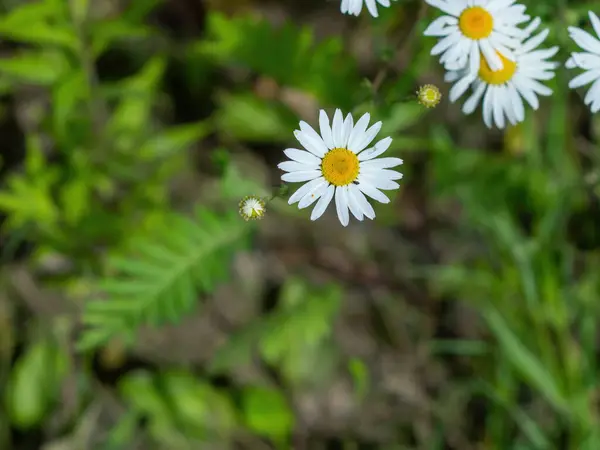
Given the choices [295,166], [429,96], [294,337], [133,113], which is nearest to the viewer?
[295,166]

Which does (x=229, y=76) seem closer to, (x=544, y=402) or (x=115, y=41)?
(x=115, y=41)

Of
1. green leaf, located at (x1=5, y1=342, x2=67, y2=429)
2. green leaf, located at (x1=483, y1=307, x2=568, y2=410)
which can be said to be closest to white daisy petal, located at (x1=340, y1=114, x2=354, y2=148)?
green leaf, located at (x1=483, y1=307, x2=568, y2=410)

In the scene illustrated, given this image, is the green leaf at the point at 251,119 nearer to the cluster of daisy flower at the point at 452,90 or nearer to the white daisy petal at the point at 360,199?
the cluster of daisy flower at the point at 452,90

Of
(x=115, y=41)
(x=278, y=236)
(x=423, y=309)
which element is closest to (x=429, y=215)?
(x=423, y=309)

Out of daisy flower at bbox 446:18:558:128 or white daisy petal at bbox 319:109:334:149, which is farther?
daisy flower at bbox 446:18:558:128

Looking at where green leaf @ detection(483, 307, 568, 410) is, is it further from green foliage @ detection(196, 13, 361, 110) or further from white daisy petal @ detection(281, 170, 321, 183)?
white daisy petal @ detection(281, 170, 321, 183)

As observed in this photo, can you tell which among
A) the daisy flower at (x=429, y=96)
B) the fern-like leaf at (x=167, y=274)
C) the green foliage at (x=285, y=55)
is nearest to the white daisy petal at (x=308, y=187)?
the daisy flower at (x=429, y=96)

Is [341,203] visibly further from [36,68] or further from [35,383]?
[35,383]

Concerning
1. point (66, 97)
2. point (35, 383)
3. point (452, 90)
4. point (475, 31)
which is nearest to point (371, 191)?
point (452, 90)
